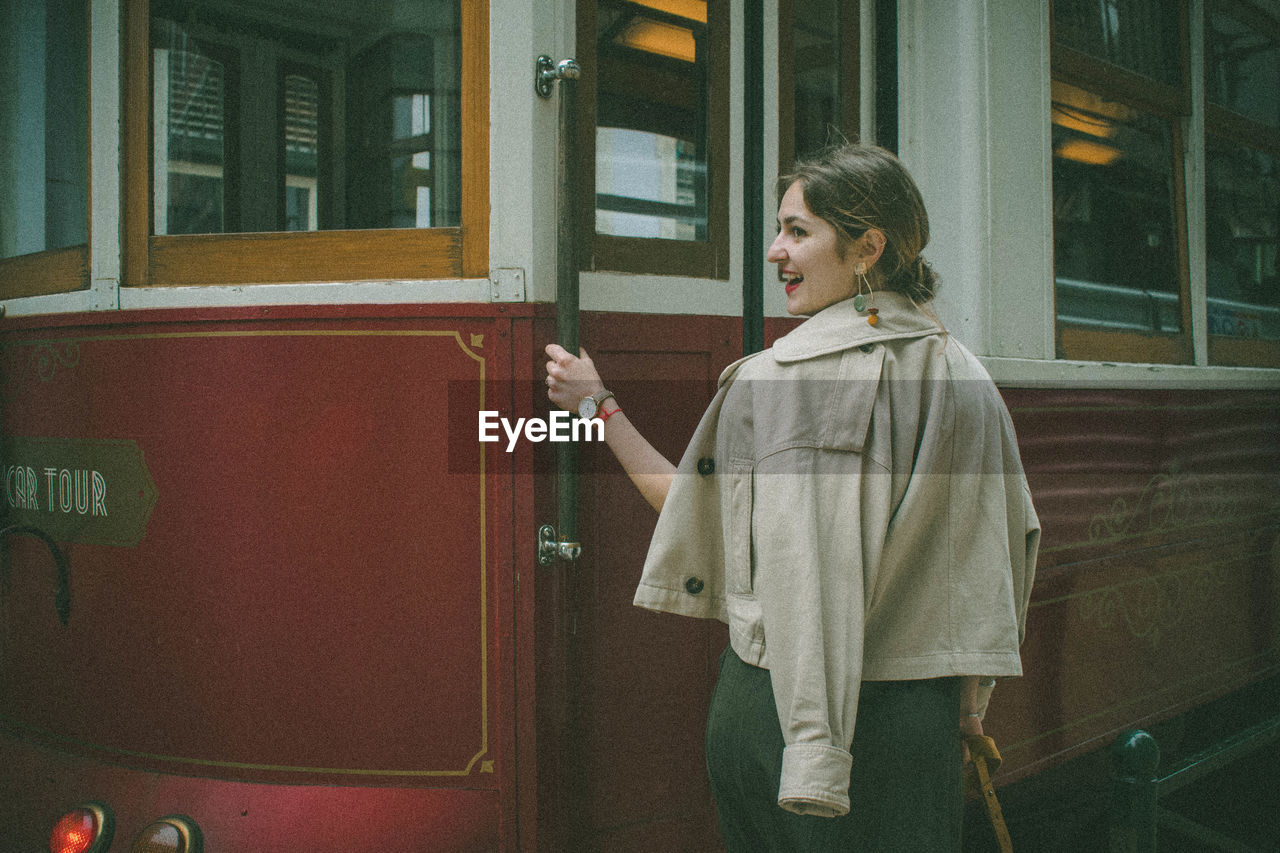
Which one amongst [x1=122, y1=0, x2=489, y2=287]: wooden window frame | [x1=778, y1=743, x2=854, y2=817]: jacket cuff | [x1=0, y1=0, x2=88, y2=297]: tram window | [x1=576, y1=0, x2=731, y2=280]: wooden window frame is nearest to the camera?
[x1=778, y1=743, x2=854, y2=817]: jacket cuff

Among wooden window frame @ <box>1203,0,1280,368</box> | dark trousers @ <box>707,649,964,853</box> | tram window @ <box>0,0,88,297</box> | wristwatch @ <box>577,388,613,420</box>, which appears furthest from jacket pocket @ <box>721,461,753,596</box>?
wooden window frame @ <box>1203,0,1280,368</box>

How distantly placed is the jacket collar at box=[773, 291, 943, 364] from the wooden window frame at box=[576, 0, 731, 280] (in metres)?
0.64

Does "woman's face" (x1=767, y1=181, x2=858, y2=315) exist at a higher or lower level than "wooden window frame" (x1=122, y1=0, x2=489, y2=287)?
lower

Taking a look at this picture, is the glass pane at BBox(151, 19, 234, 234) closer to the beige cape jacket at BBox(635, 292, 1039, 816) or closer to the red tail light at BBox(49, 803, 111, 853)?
the red tail light at BBox(49, 803, 111, 853)

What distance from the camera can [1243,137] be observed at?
11.0 feet

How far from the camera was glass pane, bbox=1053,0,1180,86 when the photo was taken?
8.59ft

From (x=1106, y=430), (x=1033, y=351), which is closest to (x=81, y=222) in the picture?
(x=1033, y=351)

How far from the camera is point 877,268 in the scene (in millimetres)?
1380

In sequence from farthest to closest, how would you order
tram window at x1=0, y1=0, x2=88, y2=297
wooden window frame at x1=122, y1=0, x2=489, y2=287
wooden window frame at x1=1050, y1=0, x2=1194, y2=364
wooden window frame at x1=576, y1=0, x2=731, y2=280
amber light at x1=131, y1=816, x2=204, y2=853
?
wooden window frame at x1=1050, y1=0, x2=1194, y2=364
tram window at x1=0, y1=0, x2=88, y2=297
wooden window frame at x1=576, y1=0, x2=731, y2=280
wooden window frame at x1=122, y1=0, x2=489, y2=287
amber light at x1=131, y1=816, x2=204, y2=853

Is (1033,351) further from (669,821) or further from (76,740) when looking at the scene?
(76,740)

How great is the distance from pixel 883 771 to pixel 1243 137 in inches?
122

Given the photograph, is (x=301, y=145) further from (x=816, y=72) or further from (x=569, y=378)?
(x=816, y=72)

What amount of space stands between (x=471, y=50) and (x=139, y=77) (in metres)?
0.68

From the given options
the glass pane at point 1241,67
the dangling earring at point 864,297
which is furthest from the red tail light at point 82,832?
the glass pane at point 1241,67
